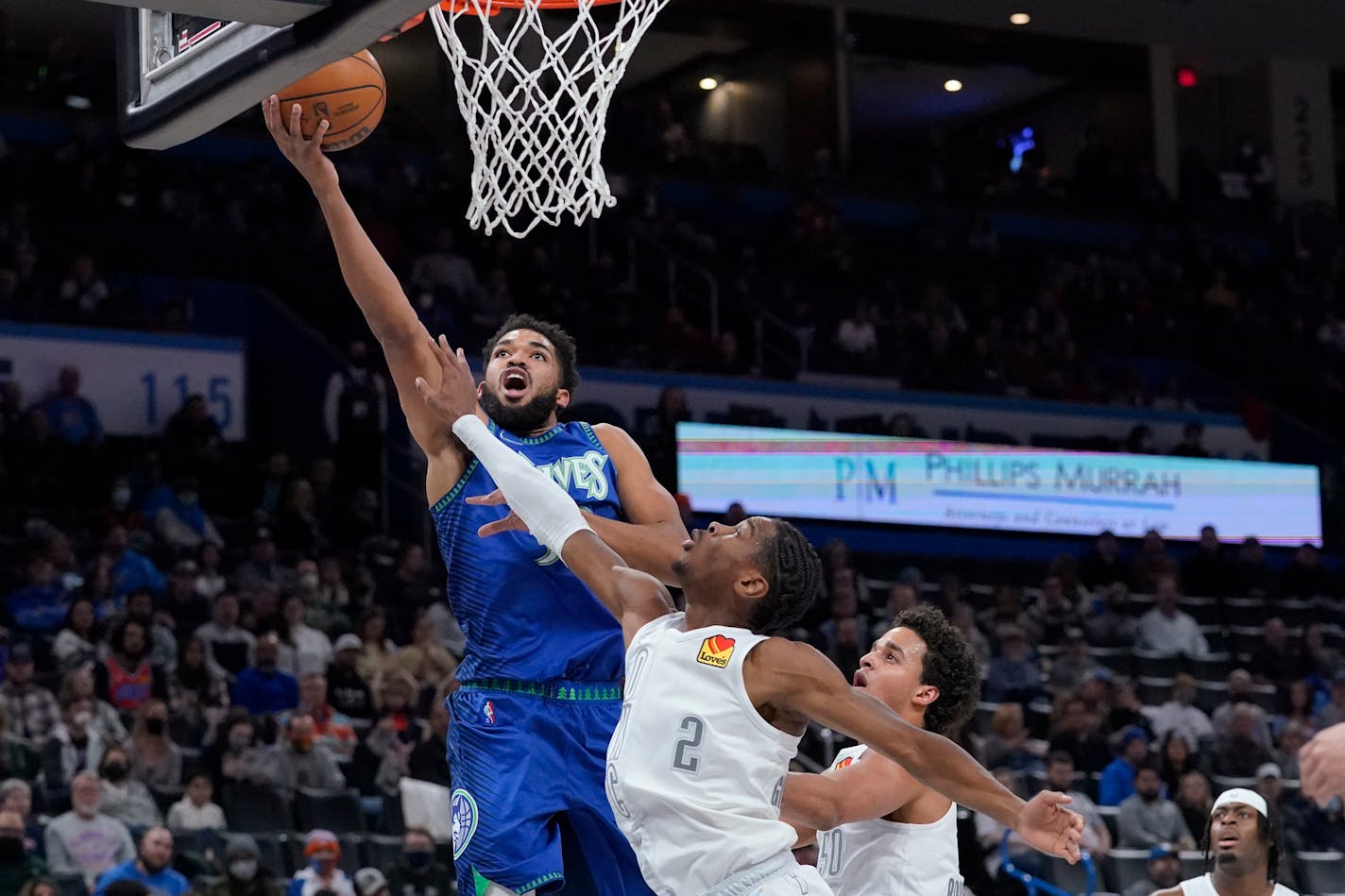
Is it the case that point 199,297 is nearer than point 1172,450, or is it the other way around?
point 199,297

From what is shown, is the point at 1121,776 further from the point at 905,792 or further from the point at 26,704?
the point at 905,792

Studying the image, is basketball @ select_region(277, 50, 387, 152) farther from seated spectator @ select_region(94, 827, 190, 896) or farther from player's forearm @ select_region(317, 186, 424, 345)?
seated spectator @ select_region(94, 827, 190, 896)

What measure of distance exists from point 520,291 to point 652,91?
→ 334 inches

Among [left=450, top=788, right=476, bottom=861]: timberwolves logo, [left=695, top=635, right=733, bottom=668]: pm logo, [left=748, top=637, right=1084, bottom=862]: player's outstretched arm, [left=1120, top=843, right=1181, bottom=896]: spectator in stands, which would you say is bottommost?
[left=1120, top=843, right=1181, bottom=896]: spectator in stands

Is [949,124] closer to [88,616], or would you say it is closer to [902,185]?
[902,185]

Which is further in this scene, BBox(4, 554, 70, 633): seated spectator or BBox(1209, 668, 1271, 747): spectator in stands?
BBox(1209, 668, 1271, 747): spectator in stands

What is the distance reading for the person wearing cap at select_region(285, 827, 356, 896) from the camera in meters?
9.58

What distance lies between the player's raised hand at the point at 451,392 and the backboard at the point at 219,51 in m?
0.74

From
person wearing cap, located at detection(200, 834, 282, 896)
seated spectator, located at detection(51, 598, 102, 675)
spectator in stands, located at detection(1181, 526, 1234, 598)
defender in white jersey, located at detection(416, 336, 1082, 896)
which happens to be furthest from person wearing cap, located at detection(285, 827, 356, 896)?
spectator in stands, located at detection(1181, 526, 1234, 598)

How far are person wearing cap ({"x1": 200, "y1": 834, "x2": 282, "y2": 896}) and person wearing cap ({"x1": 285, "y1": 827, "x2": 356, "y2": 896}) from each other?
0.12 meters

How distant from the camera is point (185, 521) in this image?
13.9 meters

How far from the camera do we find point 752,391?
18.3 m

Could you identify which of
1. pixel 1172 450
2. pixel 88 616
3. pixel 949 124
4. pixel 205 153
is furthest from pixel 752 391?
pixel 949 124

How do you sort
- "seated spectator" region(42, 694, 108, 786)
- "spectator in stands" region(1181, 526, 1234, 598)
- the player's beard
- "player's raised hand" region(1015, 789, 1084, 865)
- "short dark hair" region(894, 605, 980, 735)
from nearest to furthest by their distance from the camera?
"player's raised hand" region(1015, 789, 1084, 865) → "short dark hair" region(894, 605, 980, 735) → the player's beard → "seated spectator" region(42, 694, 108, 786) → "spectator in stands" region(1181, 526, 1234, 598)
